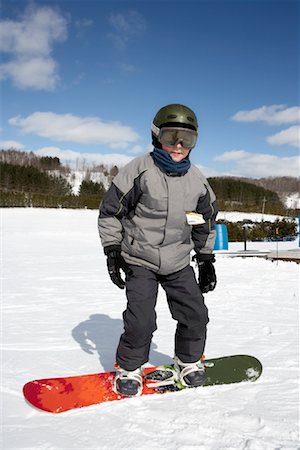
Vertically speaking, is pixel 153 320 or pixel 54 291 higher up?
pixel 153 320

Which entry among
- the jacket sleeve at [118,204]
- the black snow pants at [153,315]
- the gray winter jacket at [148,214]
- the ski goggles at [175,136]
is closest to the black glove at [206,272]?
the black snow pants at [153,315]

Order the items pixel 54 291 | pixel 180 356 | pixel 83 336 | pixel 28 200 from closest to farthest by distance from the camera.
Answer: pixel 180 356, pixel 83 336, pixel 54 291, pixel 28 200

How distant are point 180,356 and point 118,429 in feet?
2.40

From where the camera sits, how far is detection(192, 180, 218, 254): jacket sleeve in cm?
255

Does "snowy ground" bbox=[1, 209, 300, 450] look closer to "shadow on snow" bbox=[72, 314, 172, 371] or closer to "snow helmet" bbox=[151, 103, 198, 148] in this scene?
"shadow on snow" bbox=[72, 314, 172, 371]

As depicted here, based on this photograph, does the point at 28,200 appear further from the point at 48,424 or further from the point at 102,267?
the point at 48,424

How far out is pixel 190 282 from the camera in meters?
2.47

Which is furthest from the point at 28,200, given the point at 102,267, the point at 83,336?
the point at 83,336

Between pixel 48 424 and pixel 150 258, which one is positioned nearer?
pixel 48 424

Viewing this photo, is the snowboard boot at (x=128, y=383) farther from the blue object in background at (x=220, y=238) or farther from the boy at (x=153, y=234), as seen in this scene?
the blue object in background at (x=220, y=238)

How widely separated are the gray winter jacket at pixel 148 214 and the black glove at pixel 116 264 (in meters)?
0.04

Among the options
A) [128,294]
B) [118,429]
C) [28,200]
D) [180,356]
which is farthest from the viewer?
[28,200]

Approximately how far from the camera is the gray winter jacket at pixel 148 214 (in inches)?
91.5

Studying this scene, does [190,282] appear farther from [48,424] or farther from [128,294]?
→ [48,424]
